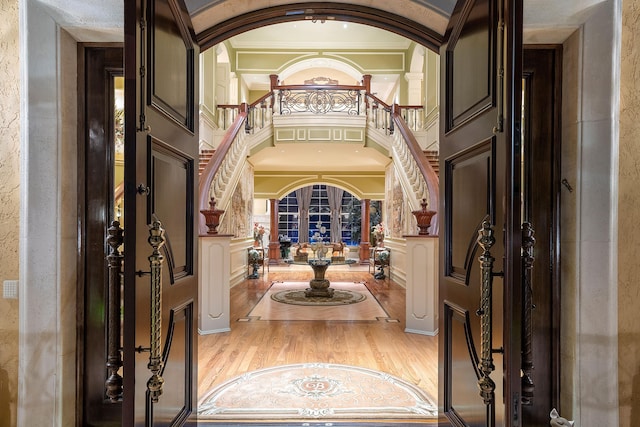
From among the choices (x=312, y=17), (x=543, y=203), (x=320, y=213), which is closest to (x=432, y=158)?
(x=312, y=17)

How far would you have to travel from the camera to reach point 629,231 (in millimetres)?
1976

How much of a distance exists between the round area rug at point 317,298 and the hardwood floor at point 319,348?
0.91m

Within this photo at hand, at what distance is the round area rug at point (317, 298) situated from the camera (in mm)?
6703

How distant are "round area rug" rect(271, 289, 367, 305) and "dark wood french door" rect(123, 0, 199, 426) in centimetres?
458

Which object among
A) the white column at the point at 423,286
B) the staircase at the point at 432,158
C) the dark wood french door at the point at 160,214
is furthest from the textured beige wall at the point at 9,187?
the staircase at the point at 432,158

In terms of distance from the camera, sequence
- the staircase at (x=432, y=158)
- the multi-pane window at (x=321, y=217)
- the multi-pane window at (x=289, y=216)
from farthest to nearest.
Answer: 1. the multi-pane window at (x=289, y=216)
2. the multi-pane window at (x=321, y=217)
3. the staircase at (x=432, y=158)

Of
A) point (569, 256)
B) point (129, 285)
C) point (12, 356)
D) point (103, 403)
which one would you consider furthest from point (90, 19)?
point (569, 256)

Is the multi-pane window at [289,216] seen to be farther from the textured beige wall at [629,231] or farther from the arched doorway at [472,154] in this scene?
the textured beige wall at [629,231]

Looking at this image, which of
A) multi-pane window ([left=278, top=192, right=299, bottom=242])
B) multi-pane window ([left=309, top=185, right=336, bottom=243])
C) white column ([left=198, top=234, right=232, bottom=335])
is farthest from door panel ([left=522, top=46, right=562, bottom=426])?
multi-pane window ([left=278, top=192, right=299, bottom=242])

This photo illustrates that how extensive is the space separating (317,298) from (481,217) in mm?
5611

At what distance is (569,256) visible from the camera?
6.81 feet

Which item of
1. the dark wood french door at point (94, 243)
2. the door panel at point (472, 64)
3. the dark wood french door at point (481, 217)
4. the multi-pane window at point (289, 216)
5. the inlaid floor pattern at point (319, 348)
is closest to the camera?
the dark wood french door at point (481, 217)

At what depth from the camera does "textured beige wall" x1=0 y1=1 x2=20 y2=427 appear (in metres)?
2.07

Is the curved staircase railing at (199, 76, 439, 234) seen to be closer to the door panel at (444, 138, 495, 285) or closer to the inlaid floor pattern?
the inlaid floor pattern
